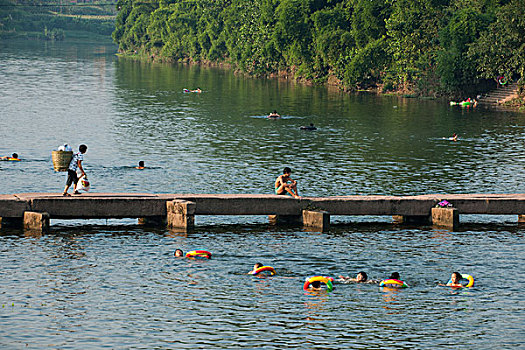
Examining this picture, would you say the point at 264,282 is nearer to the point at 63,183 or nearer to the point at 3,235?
the point at 3,235

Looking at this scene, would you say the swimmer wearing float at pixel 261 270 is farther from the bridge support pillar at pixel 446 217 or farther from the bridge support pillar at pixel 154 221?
the bridge support pillar at pixel 446 217

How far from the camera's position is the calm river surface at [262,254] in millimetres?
27422

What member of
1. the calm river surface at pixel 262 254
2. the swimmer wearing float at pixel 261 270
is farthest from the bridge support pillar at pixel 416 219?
the swimmer wearing float at pixel 261 270

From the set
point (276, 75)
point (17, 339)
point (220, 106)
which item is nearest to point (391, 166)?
point (17, 339)

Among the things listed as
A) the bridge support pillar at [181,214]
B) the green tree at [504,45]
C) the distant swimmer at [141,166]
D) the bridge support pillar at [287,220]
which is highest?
the green tree at [504,45]

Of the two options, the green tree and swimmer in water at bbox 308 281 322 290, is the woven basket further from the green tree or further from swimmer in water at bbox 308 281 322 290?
the green tree

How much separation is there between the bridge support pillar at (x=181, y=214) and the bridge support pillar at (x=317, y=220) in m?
5.40

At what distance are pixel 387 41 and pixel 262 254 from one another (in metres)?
82.7

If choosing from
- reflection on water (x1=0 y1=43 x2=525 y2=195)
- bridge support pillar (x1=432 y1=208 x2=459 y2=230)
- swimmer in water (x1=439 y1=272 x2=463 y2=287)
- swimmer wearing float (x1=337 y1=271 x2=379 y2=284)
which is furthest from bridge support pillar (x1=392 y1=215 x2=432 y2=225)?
swimmer wearing float (x1=337 y1=271 x2=379 y2=284)

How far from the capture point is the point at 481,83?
10600cm

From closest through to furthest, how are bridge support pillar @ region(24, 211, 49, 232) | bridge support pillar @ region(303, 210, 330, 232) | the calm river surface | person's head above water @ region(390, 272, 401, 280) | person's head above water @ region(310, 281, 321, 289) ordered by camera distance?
the calm river surface < person's head above water @ region(310, 281, 321, 289) < person's head above water @ region(390, 272, 401, 280) < bridge support pillar @ region(24, 211, 49, 232) < bridge support pillar @ region(303, 210, 330, 232)

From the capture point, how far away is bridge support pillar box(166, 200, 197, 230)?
39.8 m

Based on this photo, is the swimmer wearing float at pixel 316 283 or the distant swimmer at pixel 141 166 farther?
the distant swimmer at pixel 141 166

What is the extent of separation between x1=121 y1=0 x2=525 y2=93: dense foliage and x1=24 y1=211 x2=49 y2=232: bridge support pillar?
65.5m
